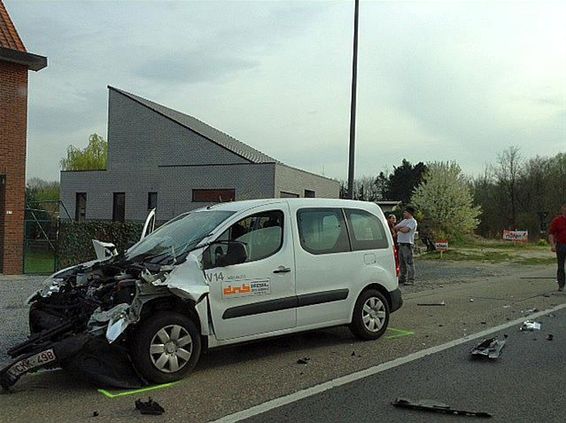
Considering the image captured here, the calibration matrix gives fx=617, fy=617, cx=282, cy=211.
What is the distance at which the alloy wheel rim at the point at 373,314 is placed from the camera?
7902 millimetres

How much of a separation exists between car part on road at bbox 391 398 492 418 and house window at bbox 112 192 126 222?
1470 inches

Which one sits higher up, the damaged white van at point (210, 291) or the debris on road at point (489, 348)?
the damaged white van at point (210, 291)

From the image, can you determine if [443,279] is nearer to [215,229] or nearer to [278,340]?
[278,340]

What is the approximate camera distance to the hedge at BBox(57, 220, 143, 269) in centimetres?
1730

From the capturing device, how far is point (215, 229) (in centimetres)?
666

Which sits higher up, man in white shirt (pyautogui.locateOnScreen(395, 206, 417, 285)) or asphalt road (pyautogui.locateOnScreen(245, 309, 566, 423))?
man in white shirt (pyautogui.locateOnScreen(395, 206, 417, 285))

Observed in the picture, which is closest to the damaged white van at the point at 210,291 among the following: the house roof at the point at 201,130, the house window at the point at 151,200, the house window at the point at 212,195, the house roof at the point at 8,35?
the house roof at the point at 8,35

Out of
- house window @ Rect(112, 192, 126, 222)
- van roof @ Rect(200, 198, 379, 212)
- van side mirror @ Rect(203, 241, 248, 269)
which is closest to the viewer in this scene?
van side mirror @ Rect(203, 241, 248, 269)

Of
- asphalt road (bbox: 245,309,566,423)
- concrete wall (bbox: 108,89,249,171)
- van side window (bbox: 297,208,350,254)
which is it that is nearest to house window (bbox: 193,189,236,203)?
concrete wall (bbox: 108,89,249,171)

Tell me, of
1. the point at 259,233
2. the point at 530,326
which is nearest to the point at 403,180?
the point at 530,326

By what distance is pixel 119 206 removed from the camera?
41250 mm

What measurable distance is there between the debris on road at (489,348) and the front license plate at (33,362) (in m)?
4.54

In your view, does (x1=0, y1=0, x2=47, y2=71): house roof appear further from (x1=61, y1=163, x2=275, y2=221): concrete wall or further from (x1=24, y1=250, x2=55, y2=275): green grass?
(x1=61, y1=163, x2=275, y2=221): concrete wall

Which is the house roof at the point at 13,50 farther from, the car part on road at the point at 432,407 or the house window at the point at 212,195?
the house window at the point at 212,195
